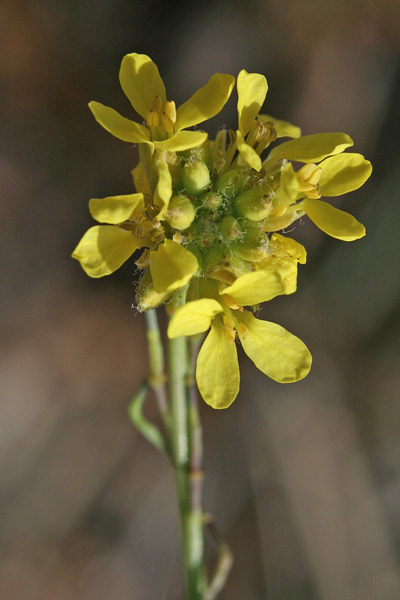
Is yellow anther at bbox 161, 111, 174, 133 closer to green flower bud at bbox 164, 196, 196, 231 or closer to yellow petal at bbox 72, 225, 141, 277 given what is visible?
green flower bud at bbox 164, 196, 196, 231

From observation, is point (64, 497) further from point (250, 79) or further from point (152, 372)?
point (250, 79)

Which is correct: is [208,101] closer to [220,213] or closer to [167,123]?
[167,123]

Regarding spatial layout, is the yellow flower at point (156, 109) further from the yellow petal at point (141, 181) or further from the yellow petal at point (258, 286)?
the yellow petal at point (258, 286)

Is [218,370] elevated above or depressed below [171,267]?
below

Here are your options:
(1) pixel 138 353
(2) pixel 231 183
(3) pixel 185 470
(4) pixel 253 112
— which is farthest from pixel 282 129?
(1) pixel 138 353

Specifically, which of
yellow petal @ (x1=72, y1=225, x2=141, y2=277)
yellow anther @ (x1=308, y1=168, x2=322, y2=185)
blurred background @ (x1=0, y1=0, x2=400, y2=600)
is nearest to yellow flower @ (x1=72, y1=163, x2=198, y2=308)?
yellow petal @ (x1=72, y1=225, x2=141, y2=277)

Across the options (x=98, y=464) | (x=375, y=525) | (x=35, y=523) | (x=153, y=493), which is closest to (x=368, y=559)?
(x=375, y=525)
